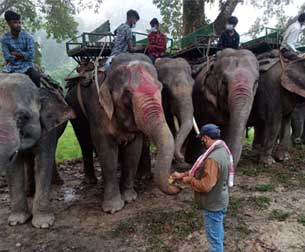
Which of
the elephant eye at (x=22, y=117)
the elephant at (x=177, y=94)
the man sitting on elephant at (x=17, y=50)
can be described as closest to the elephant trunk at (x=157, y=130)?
the elephant at (x=177, y=94)

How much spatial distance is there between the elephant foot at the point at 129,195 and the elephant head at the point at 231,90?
67.0 inches

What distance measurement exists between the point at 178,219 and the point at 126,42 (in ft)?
10.2

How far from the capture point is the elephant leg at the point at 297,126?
958 cm

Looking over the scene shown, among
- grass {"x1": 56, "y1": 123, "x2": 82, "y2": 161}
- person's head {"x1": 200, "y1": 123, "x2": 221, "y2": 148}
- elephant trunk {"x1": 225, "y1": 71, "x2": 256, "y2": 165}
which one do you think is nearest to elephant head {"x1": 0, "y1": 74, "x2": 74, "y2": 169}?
person's head {"x1": 200, "y1": 123, "x2": 221, "y2": 148}

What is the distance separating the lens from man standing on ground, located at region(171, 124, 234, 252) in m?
3.57

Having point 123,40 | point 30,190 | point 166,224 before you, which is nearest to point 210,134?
point 166,224

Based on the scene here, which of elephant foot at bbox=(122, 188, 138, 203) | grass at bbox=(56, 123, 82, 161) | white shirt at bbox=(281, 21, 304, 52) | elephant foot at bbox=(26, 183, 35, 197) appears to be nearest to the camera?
elephant foot at bbox=(122, 188, 138, 203)

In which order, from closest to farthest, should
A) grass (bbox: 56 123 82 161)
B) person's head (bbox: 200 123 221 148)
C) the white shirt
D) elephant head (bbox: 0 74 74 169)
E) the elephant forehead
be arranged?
person's head (bbox: 200 123 221 148) < elephant head (bbox: 0 74 74 169) < the elephant forehead < the white shirt < grass (bbox: 56 123 82 161)

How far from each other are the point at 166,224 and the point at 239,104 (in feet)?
7.06

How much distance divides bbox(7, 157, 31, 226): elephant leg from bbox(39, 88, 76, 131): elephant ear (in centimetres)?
65

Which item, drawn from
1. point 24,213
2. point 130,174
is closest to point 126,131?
point 130,174

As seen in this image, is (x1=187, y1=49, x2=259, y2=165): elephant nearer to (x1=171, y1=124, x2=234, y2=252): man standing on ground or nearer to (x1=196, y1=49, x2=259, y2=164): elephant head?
(x1=196, y1=49, x2=259, y2=164): elephant head

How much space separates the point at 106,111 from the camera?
17.6 feet

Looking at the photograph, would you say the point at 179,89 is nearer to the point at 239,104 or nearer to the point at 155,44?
the point at 239,104
